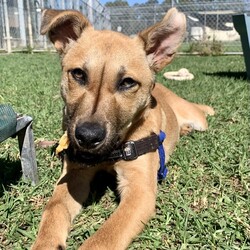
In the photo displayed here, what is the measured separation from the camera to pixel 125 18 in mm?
26203

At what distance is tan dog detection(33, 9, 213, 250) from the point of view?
2.46 m

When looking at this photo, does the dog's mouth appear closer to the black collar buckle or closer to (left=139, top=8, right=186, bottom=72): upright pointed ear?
the black collar buckle

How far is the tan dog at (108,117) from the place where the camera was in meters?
2.46

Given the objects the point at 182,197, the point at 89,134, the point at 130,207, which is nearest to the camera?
the point at 89,134

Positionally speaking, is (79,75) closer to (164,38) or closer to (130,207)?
(164,38)

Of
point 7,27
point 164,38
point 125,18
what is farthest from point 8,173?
point 125,18

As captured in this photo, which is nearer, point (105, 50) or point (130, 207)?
point (130, 207)

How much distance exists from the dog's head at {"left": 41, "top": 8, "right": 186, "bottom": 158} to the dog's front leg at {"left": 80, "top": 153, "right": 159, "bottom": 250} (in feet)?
0.89

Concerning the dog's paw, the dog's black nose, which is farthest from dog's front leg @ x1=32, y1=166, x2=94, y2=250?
the dog's black nose

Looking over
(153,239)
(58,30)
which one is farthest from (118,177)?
(58,30)

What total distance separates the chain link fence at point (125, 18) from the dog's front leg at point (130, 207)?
56.7 feet

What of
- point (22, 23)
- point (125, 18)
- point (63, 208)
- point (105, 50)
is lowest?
point (125, 18)

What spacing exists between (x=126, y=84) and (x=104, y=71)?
0.21m

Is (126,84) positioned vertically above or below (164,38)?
below
